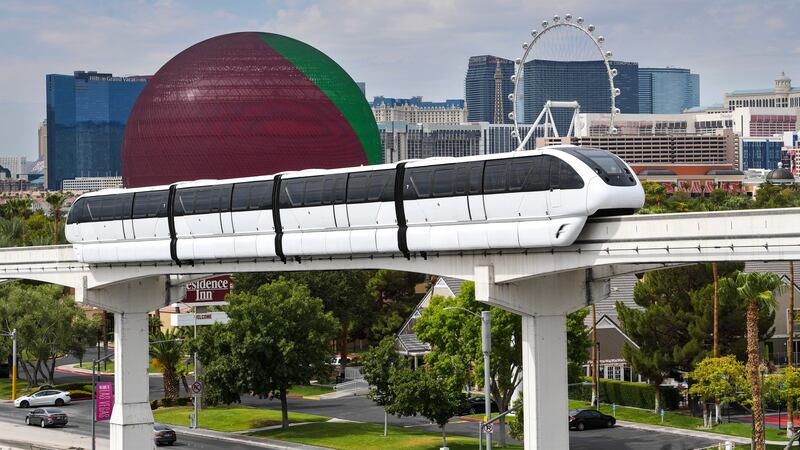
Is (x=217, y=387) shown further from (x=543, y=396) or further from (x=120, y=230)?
(x=543, y=396)

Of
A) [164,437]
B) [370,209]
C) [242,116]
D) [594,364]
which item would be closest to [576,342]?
[594,364]

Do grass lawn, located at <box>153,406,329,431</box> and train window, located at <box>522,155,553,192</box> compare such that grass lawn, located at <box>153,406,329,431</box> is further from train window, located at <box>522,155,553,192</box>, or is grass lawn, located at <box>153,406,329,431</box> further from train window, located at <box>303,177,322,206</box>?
train window, located at <box>522,155,553,192</box>

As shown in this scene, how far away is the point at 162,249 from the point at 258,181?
23.2 feet

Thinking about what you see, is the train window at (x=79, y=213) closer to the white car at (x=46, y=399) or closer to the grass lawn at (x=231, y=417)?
the grass lawn at (x=231, y=417)

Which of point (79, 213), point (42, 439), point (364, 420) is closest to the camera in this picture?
point (79, 213)

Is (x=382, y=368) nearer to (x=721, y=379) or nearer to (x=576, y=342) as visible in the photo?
(x=576, y=342)

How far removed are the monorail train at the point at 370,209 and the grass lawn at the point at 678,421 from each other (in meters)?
28.0

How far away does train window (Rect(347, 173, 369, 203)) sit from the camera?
5453cm

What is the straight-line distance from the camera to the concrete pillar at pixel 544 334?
50.8 meters

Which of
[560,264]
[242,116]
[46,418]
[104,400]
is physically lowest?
[46,418]

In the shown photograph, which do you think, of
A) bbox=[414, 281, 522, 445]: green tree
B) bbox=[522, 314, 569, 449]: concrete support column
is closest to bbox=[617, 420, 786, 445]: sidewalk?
bbox=[414, 281, 522, 445]: green tree

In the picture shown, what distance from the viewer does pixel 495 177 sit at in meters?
49.3

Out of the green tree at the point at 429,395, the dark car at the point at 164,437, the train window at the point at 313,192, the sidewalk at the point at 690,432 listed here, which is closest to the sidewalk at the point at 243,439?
the dark car at the point at 164,437

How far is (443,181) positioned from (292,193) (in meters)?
8.96
